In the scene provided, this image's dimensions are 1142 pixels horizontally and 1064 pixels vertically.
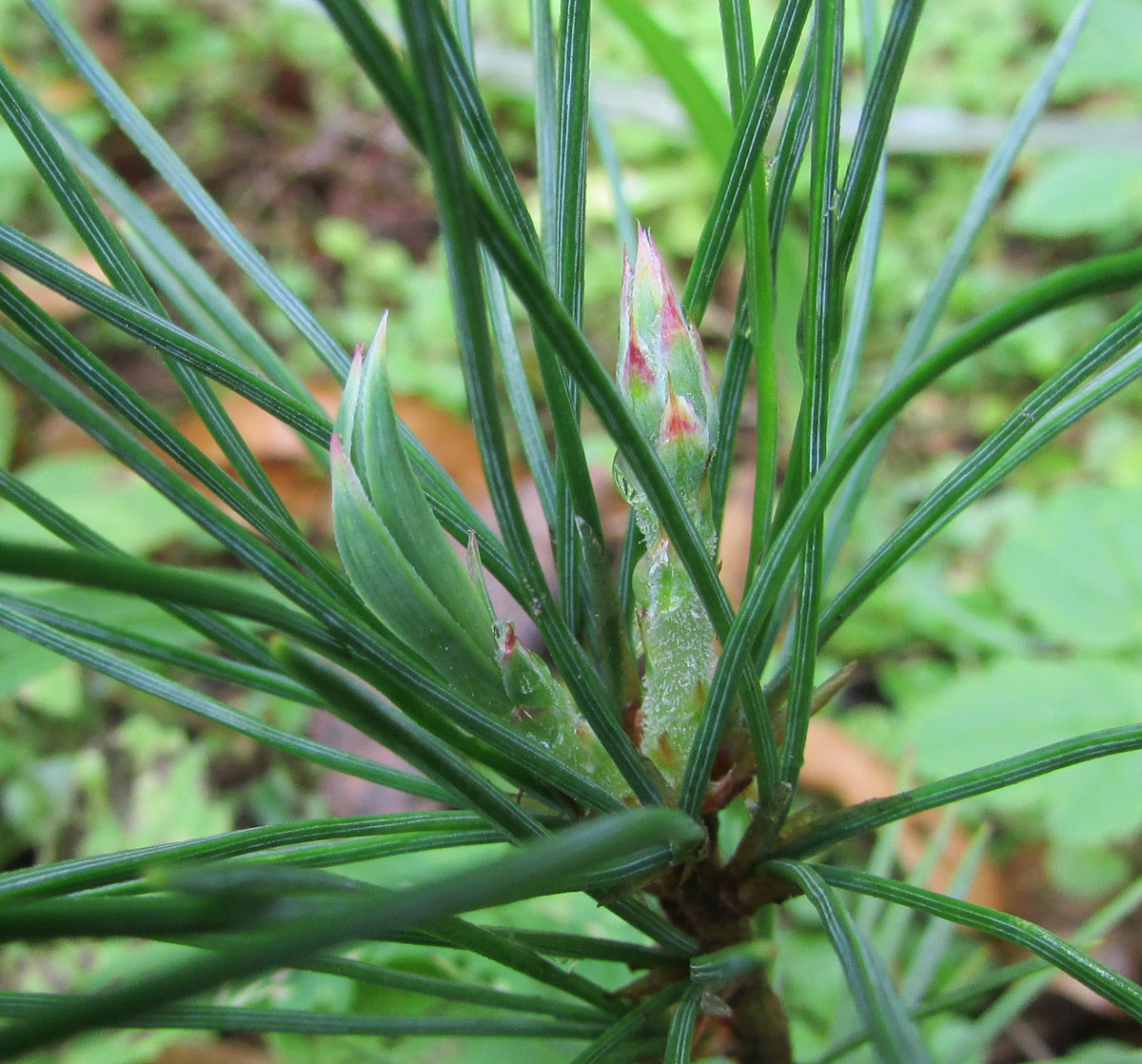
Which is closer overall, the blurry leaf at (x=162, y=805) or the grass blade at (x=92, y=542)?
the grass blade at (x=92, y=542)

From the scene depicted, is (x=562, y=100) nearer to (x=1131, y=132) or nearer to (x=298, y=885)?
(x=298, y=885)

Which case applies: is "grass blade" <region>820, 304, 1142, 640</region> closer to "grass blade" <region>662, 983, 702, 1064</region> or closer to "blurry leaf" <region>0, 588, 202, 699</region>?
"grass blade" <region>662, 983, 702, 1064</region>

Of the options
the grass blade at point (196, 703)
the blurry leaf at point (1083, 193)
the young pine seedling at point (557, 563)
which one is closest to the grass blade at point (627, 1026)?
the young pine seedling at point (557, 563)

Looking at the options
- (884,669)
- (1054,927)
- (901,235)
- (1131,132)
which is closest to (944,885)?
(1054,927)

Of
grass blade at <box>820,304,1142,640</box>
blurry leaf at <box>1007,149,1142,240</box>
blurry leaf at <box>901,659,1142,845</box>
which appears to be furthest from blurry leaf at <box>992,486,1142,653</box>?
grass blade at <box>820,304,1142,640</box>

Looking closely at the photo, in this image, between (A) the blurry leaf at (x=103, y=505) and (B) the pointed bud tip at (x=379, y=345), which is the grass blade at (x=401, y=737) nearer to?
(B) the pointed bud tip at (x=379, y=345)

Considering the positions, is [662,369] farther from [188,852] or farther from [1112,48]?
[1112,48]

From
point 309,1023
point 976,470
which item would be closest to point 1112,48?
point 976,470
